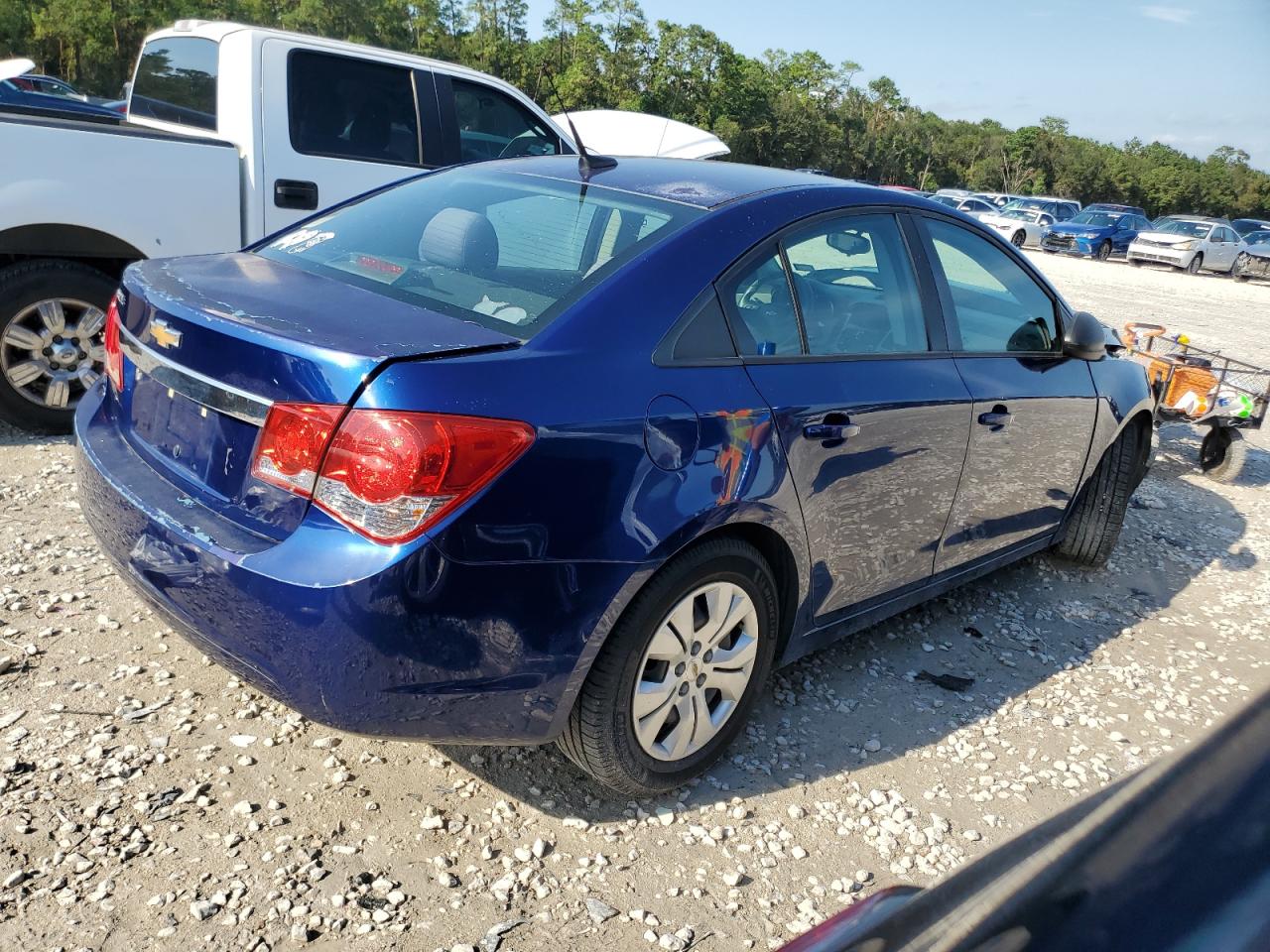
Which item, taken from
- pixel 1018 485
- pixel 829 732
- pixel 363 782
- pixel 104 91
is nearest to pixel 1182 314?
pixel 1018 485

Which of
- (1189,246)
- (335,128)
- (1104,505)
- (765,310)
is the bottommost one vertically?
(1104,505)

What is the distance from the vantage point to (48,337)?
5.06 metres

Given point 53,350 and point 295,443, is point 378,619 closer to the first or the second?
point 295,443

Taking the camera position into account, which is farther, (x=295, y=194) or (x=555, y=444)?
(x=295, y=194)

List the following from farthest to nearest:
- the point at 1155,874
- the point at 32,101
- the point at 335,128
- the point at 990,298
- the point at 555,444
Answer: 1. the point at 32,101
2. the point at 335,128
3. the point at 990,298
4. the point at 555,444
5. the point at 1155,874

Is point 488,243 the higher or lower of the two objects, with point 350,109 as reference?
lower

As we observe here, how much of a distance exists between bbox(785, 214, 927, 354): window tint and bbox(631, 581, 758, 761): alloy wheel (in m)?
0.83

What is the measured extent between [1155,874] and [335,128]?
596cm

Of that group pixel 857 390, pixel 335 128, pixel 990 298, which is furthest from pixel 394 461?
pixel 335 128

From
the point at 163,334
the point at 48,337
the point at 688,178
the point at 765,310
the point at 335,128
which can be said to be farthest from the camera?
the point at 335,128

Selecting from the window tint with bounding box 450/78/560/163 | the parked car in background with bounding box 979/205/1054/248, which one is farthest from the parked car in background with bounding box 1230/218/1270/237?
the window tint with bounding box 450/78/560/163

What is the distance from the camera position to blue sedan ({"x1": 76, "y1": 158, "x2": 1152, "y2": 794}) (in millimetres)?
2260

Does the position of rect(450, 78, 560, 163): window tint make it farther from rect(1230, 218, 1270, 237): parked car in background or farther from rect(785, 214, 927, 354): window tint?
rect(1230, 218, 1270, 237): parked car in background

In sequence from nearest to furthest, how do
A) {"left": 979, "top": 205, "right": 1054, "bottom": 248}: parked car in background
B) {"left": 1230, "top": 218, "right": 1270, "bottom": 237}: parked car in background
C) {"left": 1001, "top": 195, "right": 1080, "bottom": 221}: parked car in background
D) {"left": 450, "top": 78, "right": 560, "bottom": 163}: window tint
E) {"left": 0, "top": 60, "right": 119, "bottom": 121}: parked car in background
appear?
{"left": 0, "top": 60, "right": 119, "bottom": 121}: parked car in background
{"left": 450, "top": 78, "right": 560, "bottom": 163}: window tint
{"left": 979, "top": 205, "right": 1054, "bottom": 248}: parked car in background
{"left": 1001, "top": 195, "right": 1080, "bottom": 221}: parked car in background
{"left": 1230, "top": 218, "right": 1270, "bottom": 237}: parked car in background
